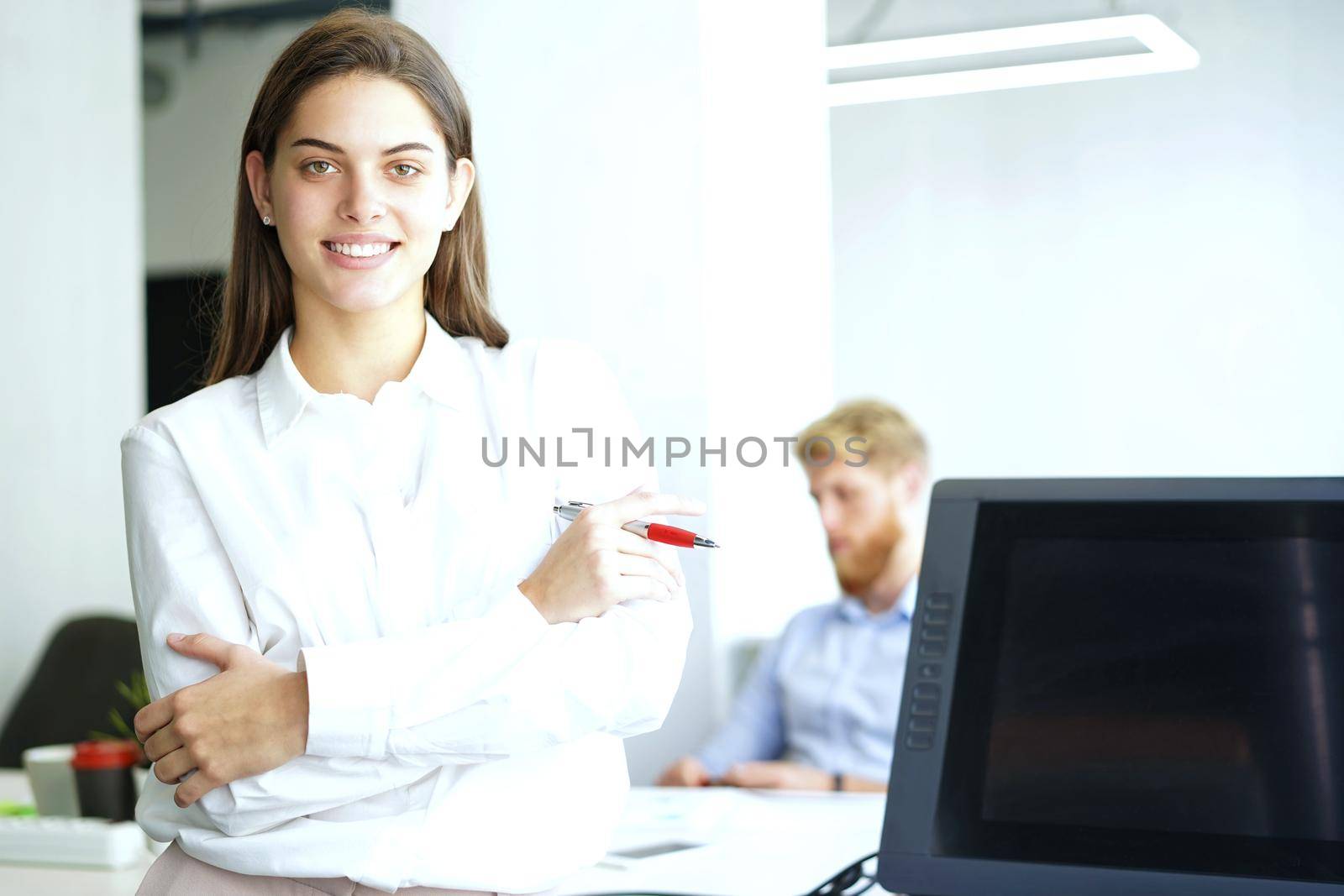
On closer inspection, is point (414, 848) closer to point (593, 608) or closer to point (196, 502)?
point (593, 608)

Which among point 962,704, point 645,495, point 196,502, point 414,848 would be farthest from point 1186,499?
point 196,502

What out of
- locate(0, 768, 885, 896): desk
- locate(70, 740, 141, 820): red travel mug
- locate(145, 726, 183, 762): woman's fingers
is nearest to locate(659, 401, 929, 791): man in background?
locate(0, 768, 885, 896): desk

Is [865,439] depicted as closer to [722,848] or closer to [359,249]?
[722,848]

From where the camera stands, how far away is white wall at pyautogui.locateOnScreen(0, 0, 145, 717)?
10.9 feet

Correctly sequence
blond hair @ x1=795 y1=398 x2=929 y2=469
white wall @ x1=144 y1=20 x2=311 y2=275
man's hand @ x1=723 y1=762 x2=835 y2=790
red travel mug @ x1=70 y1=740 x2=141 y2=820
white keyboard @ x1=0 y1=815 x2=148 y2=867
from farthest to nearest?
white wall @ x1=144 y1=20 x2=311 y2=275 → blond hair @ x1=795 y1=398 x2=929 y2=469 → man's hand @ x1=723 y1=762 x2=835 y2=790 → red travel mug @ x1=70 y1=740 x2=141 y2=820 → white keyboard @ x1=0 y1=815 x2=148 y2=867

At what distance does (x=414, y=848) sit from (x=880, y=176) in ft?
8.13

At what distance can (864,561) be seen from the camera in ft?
8.89

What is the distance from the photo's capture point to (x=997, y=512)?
3.06 feet

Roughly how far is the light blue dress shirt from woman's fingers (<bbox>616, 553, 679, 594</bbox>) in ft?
5.08

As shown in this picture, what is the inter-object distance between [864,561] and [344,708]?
1854 mm

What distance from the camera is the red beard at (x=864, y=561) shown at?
2.70 metres

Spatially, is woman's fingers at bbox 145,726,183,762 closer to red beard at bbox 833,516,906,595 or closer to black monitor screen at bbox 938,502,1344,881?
black monitor screen at bbox 938,502,1344,881

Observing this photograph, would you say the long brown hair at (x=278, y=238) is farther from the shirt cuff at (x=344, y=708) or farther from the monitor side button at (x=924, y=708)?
the monitor side button at (x=924, y=708)

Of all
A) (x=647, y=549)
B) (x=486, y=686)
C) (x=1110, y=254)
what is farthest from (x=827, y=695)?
(x=486, y=686)
